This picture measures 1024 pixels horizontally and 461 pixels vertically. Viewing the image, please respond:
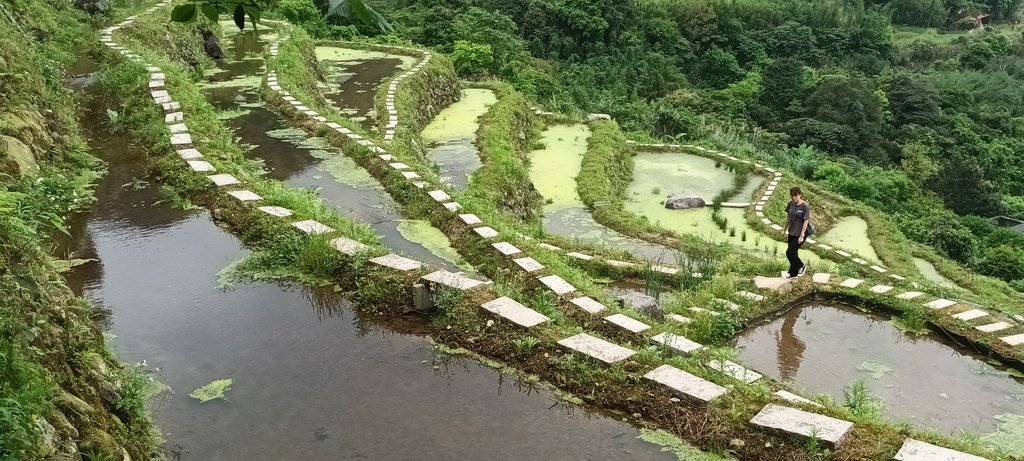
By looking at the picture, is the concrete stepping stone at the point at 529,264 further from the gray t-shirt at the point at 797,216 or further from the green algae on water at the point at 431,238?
the gray t-shirt at the point at 797,216

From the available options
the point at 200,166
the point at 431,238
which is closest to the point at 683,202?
the point at 431,238

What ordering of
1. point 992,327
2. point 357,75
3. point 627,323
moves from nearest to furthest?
point 627,323 → point 992,327 → point 357,75

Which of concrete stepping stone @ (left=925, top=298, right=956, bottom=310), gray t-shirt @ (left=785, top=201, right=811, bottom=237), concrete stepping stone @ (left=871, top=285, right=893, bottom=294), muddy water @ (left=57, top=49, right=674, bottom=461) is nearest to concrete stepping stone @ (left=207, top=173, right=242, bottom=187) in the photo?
muddy water @ (left=57, top=49, right=674, bottom=461)

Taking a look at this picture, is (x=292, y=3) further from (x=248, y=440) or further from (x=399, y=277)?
(x=248, y=440)

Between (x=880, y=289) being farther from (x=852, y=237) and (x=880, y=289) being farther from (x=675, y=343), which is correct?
(x=852, y=237)

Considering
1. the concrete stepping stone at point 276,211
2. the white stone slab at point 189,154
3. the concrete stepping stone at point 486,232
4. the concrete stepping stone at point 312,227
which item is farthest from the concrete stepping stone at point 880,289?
the white stone slab at point 189,154
